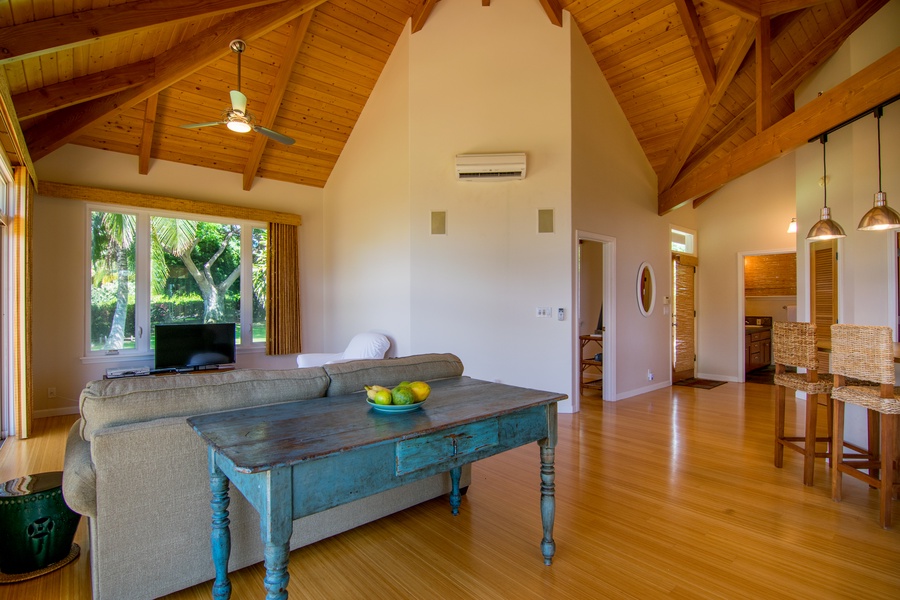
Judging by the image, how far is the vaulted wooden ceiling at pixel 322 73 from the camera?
3314 mm

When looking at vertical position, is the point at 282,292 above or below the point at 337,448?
above

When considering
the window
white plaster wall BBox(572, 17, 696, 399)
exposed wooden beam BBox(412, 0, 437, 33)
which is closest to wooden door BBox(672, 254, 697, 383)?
white plaster wall BBox(572, 17, 696, 399)

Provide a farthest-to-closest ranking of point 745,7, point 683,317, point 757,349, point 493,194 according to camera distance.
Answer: point 757,349 → point 683,317 → point 493,194 → point 745,7

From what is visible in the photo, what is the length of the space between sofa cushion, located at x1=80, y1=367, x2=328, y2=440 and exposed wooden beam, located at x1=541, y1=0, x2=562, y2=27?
4785 mm

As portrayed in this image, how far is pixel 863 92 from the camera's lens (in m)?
3.19

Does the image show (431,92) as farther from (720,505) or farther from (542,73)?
(720,505)

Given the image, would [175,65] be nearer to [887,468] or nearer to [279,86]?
[279,86]

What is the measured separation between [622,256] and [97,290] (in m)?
6.56

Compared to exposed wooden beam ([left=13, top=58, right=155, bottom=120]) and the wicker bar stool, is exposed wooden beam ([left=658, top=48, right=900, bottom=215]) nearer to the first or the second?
the wicker bar stool

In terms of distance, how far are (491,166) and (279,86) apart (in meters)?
2.68

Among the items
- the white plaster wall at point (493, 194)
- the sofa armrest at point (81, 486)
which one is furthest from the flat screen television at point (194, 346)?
the sofa armrest at point (81, 486)

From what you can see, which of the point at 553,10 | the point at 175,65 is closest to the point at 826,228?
the point at 553,10

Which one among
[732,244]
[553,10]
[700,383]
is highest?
[553,10]

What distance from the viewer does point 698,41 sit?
456 cm
